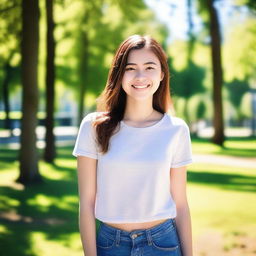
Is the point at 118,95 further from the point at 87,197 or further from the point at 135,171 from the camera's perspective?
the point at 87,197

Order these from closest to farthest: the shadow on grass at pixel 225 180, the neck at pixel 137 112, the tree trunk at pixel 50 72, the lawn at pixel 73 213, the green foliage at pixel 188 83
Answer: the neck at pixel 137 112 < the lawn at pixel 73 213 < the shadow on grass at pixel 225 180 < the tree trunk at pixel 50 72 < the green foliage at pixel 188 83

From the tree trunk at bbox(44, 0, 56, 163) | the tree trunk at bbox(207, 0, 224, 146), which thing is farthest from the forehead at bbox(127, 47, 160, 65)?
the tree trunk at bbox(207, 0, 224, 146)

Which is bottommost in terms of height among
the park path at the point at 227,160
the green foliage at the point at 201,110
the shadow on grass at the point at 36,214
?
the green foliage at the point at 201,110

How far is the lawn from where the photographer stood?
6.66 meters

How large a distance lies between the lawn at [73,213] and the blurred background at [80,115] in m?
0.02

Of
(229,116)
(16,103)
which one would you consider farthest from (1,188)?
(16,103)

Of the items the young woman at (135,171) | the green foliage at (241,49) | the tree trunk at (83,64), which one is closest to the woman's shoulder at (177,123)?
the young woman at (135,171)

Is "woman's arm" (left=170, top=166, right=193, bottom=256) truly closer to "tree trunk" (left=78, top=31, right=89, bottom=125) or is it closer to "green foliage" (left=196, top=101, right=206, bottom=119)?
Result: "tree trunk" (left=78, top=31, right=89, bottom=125)

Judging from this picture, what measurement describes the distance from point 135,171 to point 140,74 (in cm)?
53

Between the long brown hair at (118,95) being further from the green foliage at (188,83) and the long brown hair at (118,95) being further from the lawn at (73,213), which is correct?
the green foliage at (188,83)

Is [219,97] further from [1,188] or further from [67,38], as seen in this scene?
[1,188]

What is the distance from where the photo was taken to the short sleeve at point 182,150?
2.56 meters

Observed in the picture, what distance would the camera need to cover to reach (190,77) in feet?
140

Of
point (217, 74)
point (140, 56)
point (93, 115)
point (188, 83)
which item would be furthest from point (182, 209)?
point (188, 83)
